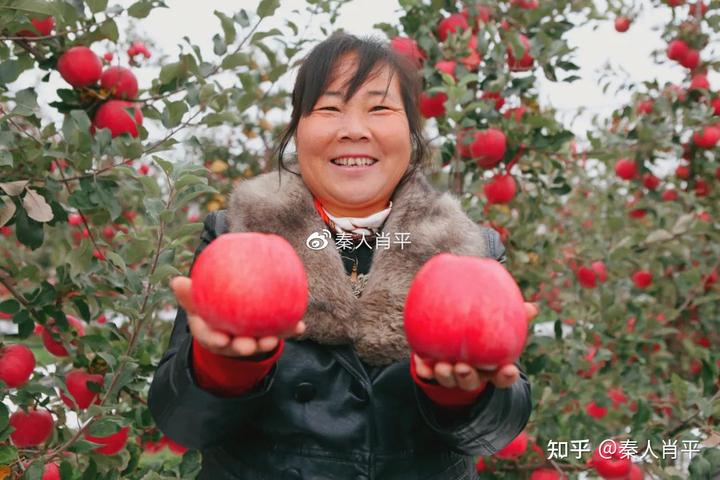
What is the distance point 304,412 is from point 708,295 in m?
2.17

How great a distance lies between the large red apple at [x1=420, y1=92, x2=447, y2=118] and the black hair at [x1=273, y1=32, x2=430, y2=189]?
0.91 meters

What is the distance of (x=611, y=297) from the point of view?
7.73 feet

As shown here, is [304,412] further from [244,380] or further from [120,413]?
[120,413]

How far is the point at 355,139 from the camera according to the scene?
1.10 metres

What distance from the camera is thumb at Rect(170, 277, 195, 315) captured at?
32.9 inches

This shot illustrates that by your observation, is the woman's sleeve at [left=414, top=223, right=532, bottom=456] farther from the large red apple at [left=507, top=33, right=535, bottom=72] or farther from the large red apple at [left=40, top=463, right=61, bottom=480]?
the large red apple at [left=507, top=33, right=535, bottom=72]

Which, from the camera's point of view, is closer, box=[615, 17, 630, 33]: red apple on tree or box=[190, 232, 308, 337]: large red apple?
box=[190, 232, 308, 337]: large red apple

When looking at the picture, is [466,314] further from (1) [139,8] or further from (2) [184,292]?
(1) [139,8]

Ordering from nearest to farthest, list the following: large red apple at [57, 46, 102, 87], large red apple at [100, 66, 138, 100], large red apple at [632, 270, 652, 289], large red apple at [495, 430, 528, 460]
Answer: large red apple at [57, 46, 102, 87]
large red apple at [100, 66, 138, 100]
large red apple at [495, 430, 528, 460]
large red apple at [632, 270, 652, 289]

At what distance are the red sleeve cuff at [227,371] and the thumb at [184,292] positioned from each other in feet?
0.23

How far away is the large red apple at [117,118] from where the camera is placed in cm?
163

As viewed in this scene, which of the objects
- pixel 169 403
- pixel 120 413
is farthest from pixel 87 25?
pixel 169 403

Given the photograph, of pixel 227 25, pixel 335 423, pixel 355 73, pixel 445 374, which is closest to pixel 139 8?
pixel 227 25

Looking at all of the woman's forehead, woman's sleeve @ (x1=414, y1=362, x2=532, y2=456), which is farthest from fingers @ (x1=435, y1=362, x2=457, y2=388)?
the woman's forehead
